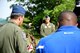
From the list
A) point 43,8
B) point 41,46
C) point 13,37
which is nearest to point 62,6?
point 43,8

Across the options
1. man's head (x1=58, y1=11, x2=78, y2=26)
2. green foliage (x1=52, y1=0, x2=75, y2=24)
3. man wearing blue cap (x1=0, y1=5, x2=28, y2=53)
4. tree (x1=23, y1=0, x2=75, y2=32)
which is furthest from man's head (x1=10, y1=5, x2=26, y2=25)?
tree (x1=23, y1=0, x2=75, y2=32)

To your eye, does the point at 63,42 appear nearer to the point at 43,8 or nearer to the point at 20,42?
the point at 20,42

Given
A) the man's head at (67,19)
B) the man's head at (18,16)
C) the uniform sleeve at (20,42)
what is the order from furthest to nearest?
the man's head at (18,16) < the uniform sleeve at (20,42) < the man's head at (67,19)

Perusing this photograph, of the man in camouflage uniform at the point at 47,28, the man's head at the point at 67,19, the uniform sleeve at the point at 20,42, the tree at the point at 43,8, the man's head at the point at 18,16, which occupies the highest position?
the man's head at the point at 67,19

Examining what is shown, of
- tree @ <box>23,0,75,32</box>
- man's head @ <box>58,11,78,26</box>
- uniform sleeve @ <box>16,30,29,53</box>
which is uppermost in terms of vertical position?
man's head @ <box>58,11,78,26</box>

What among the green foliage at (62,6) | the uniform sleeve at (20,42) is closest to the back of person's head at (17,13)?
the uniform sleeve at (20,42)

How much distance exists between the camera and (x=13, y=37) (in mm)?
5664

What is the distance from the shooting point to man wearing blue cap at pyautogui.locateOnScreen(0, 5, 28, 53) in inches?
222

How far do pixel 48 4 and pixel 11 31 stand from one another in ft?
67.4

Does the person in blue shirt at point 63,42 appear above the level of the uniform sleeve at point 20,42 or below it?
above

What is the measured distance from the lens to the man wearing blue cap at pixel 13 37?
5.63 metres

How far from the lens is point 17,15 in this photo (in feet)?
19.1

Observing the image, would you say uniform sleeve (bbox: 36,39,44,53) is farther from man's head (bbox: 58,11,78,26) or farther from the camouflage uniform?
the camouflage uniform

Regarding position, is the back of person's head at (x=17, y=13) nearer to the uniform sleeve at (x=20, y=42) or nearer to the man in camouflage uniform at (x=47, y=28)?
the uniform sleeve at (x=20, y=42)
